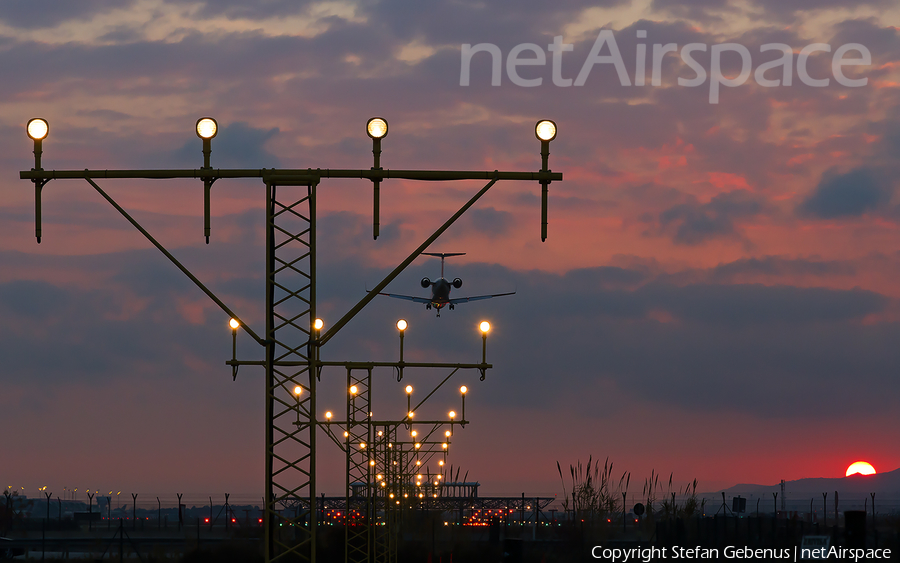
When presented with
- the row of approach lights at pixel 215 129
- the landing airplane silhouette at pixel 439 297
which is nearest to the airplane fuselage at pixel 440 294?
the landing airplane silhouette at pixel 439 297

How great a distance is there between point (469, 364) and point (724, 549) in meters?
12.7

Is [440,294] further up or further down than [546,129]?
further up

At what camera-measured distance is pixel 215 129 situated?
18844 millimetres

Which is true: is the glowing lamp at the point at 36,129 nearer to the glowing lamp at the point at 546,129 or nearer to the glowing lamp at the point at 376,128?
the glowing lamp at the point at 376,128

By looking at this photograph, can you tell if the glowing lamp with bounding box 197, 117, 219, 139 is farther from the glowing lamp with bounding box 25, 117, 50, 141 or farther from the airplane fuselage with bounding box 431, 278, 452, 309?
the airplane fuselage with bounding box 431, 278, 452, 309

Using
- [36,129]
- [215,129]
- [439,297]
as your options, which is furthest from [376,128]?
[439,297]

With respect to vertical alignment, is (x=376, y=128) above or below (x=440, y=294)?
below

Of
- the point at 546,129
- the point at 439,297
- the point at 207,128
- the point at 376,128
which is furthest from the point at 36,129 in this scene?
the point at 439,297

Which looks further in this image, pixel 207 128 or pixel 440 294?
pixel 440 294

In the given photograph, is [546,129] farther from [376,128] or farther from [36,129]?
[36,129]

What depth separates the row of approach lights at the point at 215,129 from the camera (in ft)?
61.9

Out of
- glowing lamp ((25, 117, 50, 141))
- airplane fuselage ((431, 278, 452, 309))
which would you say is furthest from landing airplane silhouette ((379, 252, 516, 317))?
glowing lamp ((25, 117, 50, 141))

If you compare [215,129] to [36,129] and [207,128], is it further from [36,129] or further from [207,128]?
[36,129]

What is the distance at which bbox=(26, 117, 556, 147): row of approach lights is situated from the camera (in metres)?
18.9
